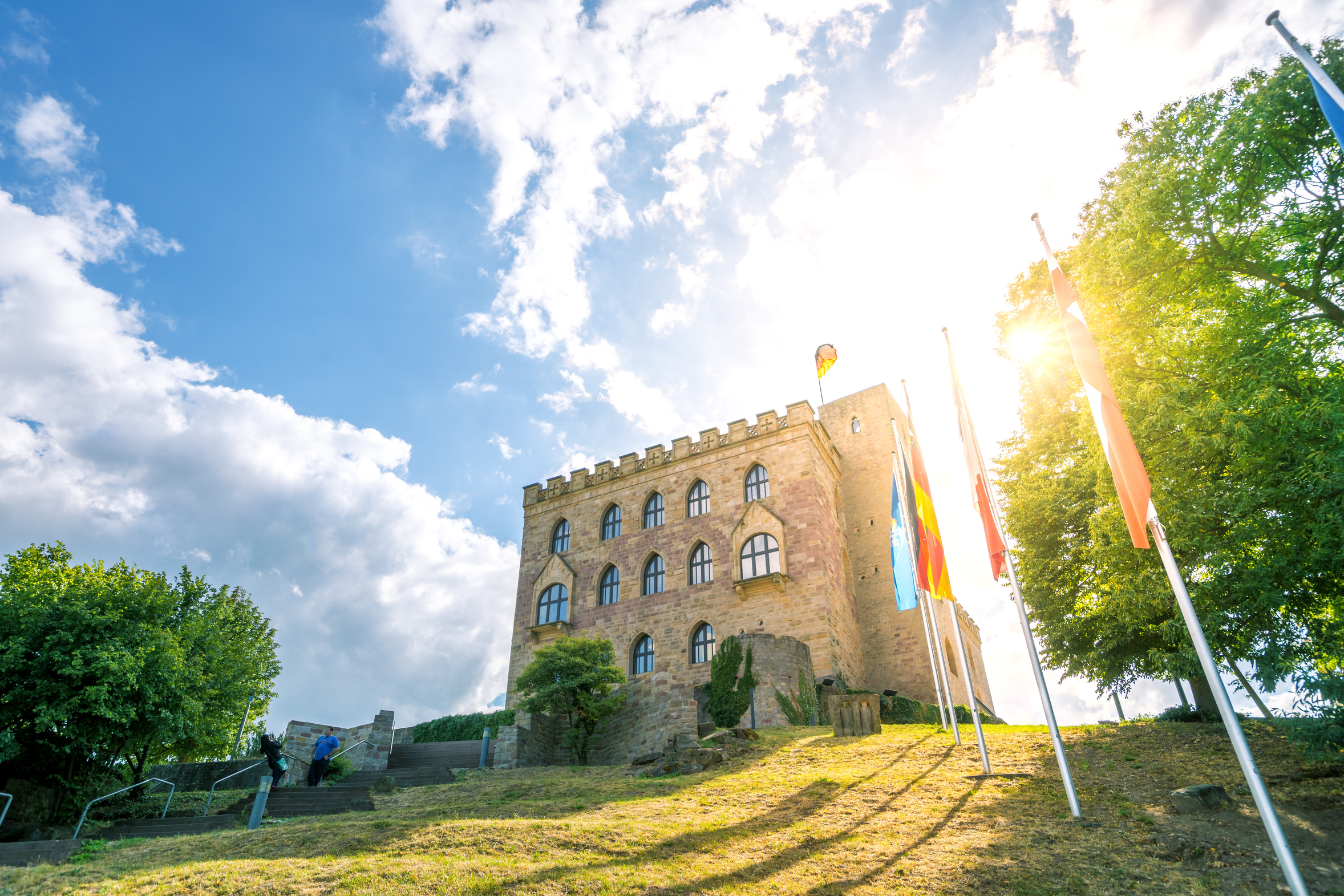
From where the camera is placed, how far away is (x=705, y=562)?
2762 cm

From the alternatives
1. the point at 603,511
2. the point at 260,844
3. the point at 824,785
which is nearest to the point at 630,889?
the point at 824,785

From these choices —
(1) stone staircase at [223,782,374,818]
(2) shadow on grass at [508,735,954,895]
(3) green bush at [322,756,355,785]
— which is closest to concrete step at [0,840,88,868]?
(1) stone staircase at [223,782,374,818]

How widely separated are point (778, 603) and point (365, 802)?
48.2 ft

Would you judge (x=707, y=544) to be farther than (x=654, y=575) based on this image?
No

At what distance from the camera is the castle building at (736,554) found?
25.6m

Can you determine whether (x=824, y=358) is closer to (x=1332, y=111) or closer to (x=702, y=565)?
(x=702, y=565)

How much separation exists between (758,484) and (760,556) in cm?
307

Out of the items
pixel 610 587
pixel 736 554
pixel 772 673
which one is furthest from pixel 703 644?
pixel 772 673

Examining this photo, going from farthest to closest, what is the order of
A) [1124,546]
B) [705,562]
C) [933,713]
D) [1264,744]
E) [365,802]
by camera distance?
[705,562]
[933,713]
[365,802]
[1124,546]
[1264,744]

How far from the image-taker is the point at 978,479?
1205 centimetres

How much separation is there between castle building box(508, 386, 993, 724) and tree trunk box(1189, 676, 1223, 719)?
10.1 metres

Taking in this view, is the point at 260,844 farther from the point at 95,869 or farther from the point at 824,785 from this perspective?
the point at 824,785

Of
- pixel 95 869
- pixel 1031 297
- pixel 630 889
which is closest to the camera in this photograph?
pixel 630 889

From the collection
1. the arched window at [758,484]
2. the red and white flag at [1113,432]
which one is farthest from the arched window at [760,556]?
the red and white flag at [1113,432]
